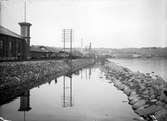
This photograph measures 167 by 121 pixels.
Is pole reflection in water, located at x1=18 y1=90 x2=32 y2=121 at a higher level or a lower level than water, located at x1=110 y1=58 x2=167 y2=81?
lower

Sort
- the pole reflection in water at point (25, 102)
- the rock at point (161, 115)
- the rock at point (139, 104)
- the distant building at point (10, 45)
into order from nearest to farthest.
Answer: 1. the rock at point (161, 115)
2. the rock at point (139, 104)
3. the pole reflection in water at point (25, 102)
4. the distant building at point (10, 45)

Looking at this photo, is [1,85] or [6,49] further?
[6,49]

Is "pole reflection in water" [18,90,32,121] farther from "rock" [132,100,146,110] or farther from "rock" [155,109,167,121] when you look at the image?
"rock" [155,109,167,121]

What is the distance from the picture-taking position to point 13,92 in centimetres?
805

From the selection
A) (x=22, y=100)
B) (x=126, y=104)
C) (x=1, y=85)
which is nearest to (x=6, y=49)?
(x=1, y=85)

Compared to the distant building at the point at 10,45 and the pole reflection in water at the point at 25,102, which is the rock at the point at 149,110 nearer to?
the pole reflection in water at the point at 25,102

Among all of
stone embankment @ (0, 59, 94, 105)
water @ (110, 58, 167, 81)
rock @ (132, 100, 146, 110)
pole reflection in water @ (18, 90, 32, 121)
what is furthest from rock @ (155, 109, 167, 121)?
stone embankment @ (0, 59, 94, 105)

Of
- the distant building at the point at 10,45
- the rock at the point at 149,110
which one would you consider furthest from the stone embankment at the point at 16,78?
the rock at the point at 149,110

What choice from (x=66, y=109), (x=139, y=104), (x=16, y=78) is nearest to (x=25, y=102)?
(x=66, y=109)

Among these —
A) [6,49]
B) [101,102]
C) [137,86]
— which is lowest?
[101,102]

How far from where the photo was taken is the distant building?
1380 cm

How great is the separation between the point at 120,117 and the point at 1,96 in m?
5.34

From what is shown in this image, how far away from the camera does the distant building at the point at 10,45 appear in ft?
45.3

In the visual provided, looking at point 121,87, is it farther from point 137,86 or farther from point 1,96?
point 1,96
